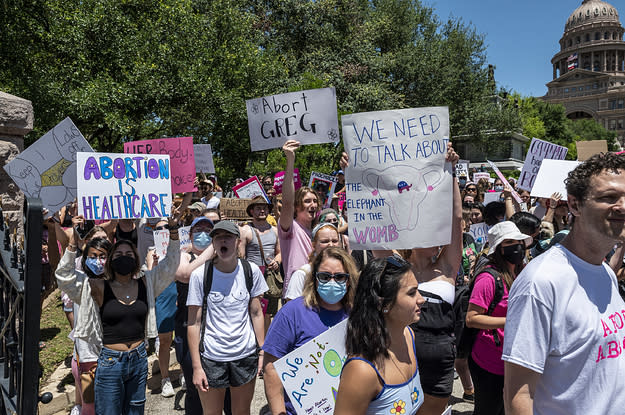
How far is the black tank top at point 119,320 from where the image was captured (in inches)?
139

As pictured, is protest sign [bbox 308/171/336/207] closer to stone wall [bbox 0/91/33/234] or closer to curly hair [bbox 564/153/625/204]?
stone wall [bbox 0/91/33/234]

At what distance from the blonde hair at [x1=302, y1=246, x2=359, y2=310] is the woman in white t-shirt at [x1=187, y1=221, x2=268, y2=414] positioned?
908 mm

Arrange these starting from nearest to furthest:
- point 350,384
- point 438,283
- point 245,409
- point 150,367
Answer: point 350,384, point 438,283, point 245,409, point 150,367

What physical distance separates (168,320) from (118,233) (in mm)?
1381

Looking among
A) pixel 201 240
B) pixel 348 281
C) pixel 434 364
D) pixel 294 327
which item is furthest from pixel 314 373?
pixel 201 240

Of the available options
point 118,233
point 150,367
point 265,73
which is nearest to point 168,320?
point 150,367

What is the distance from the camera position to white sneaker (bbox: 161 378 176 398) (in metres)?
4.93

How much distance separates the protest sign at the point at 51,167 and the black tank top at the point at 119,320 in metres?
1.33

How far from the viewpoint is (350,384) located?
6.64ft

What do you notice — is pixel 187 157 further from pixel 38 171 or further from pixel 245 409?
pixel 245 409

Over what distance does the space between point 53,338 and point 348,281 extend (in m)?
4.80

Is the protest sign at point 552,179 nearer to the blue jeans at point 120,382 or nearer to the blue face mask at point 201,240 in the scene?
the blue face mask at point 201,240

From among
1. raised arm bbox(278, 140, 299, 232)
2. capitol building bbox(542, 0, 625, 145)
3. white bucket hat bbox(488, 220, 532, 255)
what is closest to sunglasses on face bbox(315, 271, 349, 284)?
raised arm bbox(278, 140, 299, 232)

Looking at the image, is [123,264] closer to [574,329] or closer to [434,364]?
[434,364]
